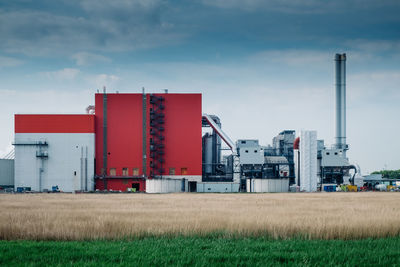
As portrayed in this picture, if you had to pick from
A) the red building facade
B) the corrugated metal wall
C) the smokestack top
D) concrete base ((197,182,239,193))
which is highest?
the smokestack top

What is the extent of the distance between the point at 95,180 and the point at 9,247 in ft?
206

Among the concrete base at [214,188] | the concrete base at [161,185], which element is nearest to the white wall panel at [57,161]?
the concrete base at [161,185]

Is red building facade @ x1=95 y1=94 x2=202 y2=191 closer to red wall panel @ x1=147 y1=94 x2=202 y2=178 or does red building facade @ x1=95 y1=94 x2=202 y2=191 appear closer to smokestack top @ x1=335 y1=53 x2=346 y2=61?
red wall panel @ x1=147 y1=94 x2=202 y2=178

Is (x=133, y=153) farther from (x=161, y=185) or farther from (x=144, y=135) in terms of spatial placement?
(x=161, y=185)

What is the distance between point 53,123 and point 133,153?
13.2 meters

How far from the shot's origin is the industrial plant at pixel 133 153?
239 ft

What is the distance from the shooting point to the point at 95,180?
73.9 metres

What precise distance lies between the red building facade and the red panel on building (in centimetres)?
196

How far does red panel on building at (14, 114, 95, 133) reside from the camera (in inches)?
2894

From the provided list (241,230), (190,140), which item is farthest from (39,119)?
(241,230)

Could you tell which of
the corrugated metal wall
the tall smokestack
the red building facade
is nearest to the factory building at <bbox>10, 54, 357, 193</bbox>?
the red building facade

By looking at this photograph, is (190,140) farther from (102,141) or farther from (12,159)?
(12,159)

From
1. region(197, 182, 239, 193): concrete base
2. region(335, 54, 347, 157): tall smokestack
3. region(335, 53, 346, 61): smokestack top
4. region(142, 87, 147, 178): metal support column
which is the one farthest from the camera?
region(335, 53, 346, 61): smokestack top

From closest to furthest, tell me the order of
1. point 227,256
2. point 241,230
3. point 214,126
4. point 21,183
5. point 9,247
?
point 227,256, point 9,247, point 241,230, point 21,183, point 214,126
